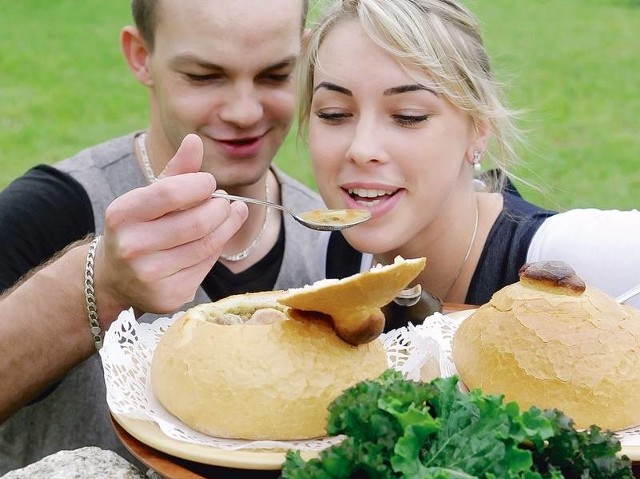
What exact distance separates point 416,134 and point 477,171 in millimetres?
494

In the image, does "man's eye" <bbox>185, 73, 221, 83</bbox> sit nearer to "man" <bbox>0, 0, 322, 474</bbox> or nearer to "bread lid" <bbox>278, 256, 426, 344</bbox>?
"man" <bbox>0, 0, 322, 474</bbox>

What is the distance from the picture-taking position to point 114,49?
446 inches

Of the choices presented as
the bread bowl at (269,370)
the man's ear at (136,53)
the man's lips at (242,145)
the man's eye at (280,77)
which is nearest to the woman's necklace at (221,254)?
the man's ear at (136,53)

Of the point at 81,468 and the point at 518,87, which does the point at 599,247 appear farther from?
the point at 518,87

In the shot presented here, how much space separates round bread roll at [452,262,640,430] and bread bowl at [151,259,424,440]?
0.20 m

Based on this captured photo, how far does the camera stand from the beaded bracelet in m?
1.80

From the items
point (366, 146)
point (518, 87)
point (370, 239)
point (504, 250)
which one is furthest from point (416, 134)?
point (518, 87)

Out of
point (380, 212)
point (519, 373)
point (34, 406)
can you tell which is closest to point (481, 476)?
point (519, 373)

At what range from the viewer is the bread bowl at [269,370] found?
1398 mm

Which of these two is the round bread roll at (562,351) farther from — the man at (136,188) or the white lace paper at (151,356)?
the man at (136,188)

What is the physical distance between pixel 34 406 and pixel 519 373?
4.59 feet

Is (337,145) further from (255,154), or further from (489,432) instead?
(489,432)

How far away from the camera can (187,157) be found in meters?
1.62

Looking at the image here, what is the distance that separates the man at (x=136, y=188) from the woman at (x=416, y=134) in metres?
0.26
